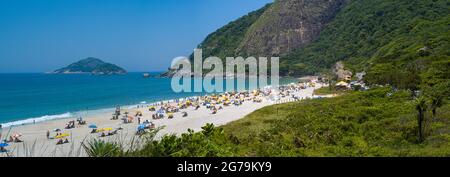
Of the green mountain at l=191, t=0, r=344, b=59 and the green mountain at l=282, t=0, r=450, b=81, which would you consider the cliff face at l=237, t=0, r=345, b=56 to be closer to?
the green mountain at l=191, t=0, r=344, b=59

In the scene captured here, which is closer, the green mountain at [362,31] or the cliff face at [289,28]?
the green mountain at [362,31]

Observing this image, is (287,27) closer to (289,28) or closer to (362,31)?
(289,28)

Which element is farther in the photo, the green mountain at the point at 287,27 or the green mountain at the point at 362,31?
the green mountain at the point at 287,27

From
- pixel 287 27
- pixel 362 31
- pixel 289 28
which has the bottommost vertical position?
pixel 362 31

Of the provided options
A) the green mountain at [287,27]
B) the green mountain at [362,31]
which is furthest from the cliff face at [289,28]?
the green mountain at [362,31]

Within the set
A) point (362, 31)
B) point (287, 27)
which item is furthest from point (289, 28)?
point (362, 31)

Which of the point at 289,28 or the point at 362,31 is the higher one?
the point at 289,28

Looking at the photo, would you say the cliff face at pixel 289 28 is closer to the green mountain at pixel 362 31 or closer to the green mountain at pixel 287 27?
the green mountain at pixel 287 27
